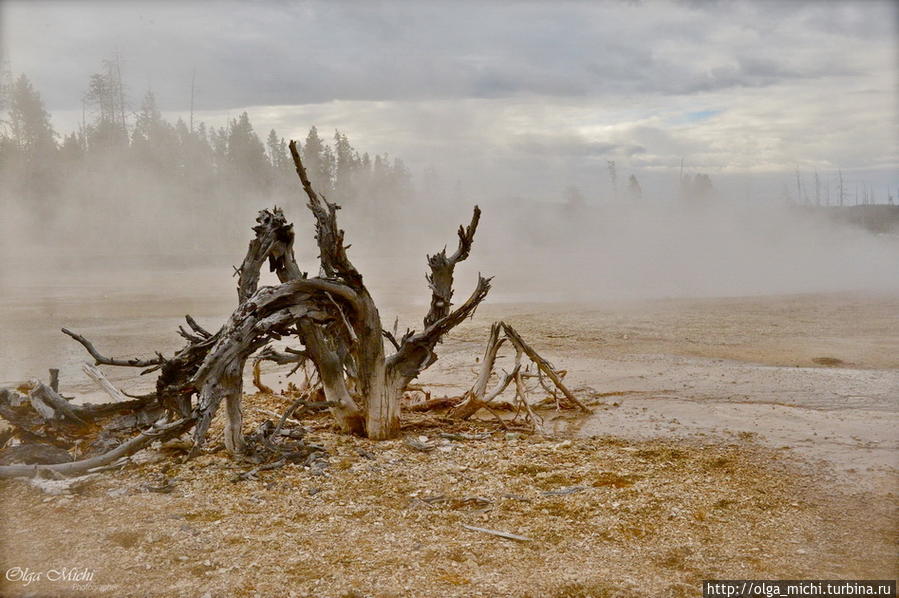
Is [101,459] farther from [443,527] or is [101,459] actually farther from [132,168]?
[132,168]

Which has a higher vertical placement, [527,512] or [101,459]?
[101,459]

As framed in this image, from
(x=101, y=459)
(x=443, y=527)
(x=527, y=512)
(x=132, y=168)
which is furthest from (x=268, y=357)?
(x=132, y=168)

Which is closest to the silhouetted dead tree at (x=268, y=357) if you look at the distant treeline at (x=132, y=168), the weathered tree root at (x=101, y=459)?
the weathered tree root at (x=101, y=459)

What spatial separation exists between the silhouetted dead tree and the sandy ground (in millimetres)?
339

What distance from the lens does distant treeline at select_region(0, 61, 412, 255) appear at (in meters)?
43.0

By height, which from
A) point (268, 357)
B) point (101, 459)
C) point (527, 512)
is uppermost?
point (268, 357)

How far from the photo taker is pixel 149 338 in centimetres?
1401

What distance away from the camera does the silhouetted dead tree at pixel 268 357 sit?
16.3 feet

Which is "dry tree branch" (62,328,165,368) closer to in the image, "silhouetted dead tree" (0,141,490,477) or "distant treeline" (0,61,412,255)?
"silhouetted dead tree" (0,141,490,477)

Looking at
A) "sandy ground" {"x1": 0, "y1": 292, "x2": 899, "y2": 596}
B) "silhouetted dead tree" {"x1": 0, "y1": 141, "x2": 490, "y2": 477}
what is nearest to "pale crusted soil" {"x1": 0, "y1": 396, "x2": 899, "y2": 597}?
"sandy ground" {"x1": 0, "y1": 292, "x2": 899, "y2": 596}

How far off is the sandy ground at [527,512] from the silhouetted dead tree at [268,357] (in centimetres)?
34

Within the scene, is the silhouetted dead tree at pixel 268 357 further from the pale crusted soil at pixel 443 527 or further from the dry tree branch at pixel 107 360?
the pale crusted soil at pixel 443 527

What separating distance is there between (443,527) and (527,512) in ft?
1.99

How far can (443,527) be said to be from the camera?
439cm
